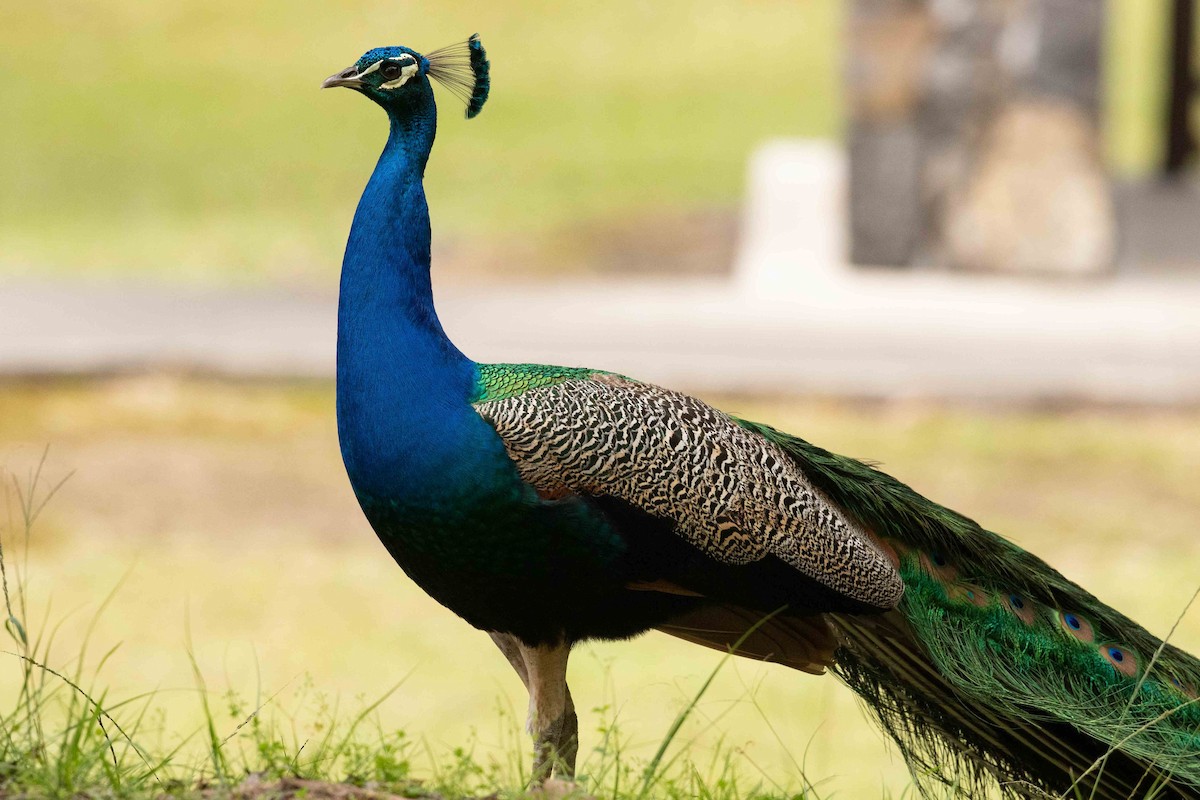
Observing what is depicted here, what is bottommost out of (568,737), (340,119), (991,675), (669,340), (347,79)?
(568,737)

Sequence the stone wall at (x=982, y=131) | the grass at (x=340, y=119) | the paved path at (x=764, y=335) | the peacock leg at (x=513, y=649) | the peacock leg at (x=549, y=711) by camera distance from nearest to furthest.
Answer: the peacock leg at (x=549, y=711) < the peacock leg at (x=513, y=649) < the paved path at (x=764, y=335) < the stone wall at (x=982, y=131) < the grass at (x=340, y=119)

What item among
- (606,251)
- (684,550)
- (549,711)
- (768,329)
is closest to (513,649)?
(549,711)

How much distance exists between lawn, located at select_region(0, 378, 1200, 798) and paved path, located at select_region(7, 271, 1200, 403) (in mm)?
135

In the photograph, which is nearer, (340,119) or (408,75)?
(408,75)

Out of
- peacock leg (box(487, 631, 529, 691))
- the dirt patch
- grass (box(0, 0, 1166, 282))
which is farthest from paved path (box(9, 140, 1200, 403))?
peacock leg (box(487, 631, 529, 691))

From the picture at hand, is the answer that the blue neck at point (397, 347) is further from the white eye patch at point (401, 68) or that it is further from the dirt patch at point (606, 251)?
the dirt patch at point (606, 251)

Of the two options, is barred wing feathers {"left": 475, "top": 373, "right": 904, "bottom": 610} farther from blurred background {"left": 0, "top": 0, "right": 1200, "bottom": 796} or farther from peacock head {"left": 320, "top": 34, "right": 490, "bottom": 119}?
peacock head {"left": 320, "top": 34, "right": 490, "bottom": 119}

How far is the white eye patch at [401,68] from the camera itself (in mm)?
2600

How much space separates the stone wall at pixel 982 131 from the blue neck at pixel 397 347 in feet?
17.8

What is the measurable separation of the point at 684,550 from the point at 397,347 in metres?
0.55

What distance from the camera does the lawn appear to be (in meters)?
4.40

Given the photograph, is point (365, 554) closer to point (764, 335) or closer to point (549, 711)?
point (764, 335)

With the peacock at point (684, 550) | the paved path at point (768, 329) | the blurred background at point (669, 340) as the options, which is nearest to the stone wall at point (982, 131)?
the blurred background at point (669, 340)

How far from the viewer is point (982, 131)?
25.7 feet
